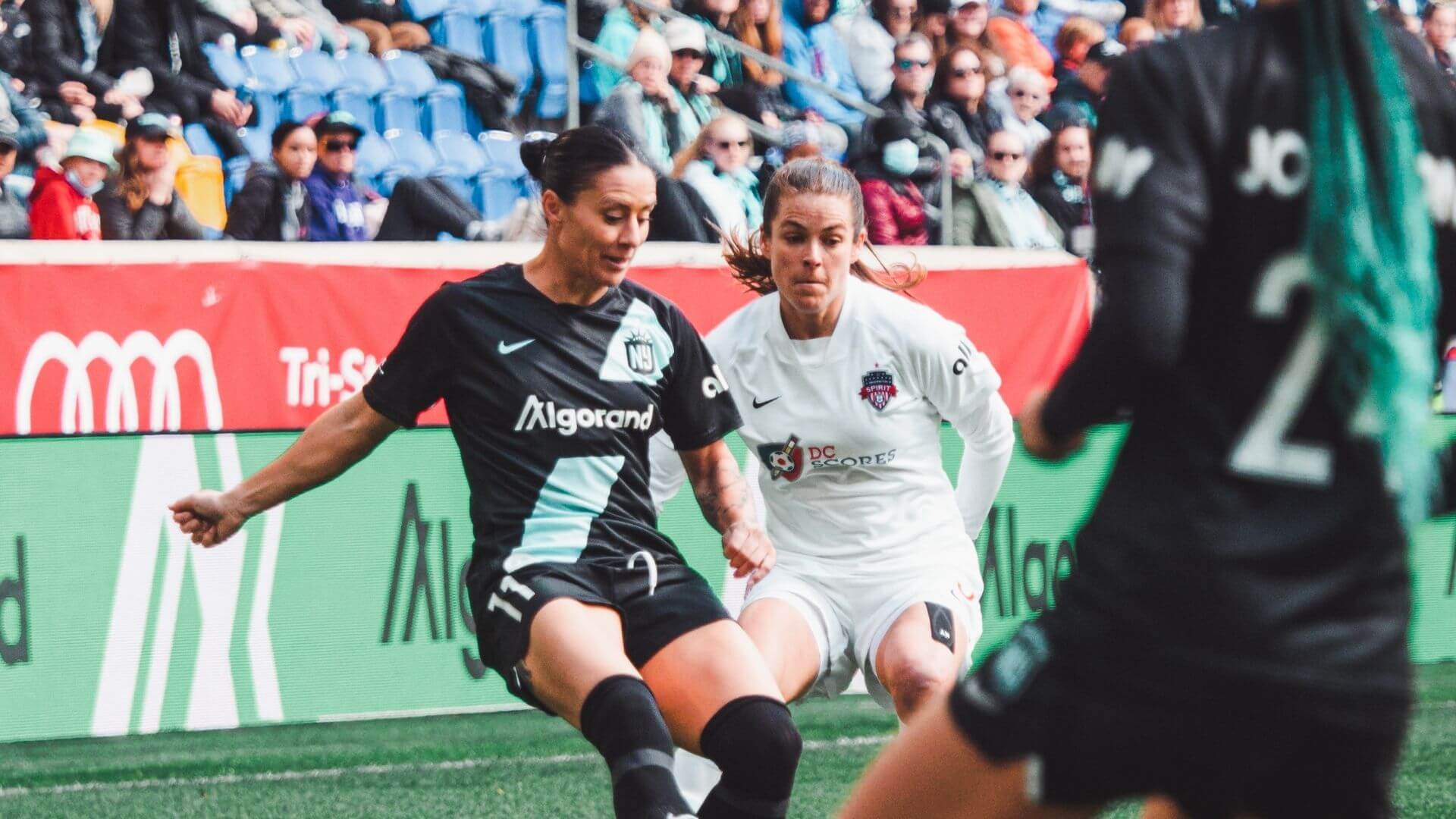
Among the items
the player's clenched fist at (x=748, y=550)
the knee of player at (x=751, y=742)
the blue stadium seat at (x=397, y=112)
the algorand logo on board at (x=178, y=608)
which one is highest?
the blue stadium seat at (x=397, y=112)

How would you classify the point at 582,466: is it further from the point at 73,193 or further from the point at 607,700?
the point at 73,193

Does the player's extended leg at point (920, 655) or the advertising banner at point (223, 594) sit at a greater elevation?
the player's extended leg at point (920, 655)

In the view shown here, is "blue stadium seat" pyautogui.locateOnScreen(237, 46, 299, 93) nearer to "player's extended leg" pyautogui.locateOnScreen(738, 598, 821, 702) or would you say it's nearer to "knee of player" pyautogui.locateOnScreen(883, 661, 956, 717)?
"player's extended leg" pyautogui.locateOnScreen(738, 598, 821, 702)

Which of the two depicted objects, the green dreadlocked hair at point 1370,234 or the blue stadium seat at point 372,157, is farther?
the blue stadium seat at point 372,157

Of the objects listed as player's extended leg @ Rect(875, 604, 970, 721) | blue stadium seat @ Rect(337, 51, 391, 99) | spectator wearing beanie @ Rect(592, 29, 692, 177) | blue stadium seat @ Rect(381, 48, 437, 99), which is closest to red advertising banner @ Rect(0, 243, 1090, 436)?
spectator wearing beanie @ Rect(592, 29, 692, 177)

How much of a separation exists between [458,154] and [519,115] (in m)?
1.13

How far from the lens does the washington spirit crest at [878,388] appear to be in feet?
16.5

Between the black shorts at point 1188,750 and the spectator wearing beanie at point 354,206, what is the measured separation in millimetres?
7302

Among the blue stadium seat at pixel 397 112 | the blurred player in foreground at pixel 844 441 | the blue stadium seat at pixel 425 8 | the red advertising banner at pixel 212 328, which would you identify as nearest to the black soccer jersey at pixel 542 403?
the blurred player in foreground at pixel 844 441

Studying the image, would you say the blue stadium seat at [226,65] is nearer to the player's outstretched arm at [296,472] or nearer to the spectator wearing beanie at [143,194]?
the spectator wearing beanie at [143,194]

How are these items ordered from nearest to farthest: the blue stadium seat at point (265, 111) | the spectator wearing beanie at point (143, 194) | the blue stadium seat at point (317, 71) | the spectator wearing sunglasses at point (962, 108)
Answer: the spectator wearing beanie at point (143, 194)
the blue stadium seat at point (265, 111)
the blue stadium seat at point (317, 71)
the spectator wearing sunglasses at point (962, 108)

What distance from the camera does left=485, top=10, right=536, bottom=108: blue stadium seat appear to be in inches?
492

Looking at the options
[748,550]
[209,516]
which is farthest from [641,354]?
[209,516]

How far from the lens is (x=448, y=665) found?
23.1ft
